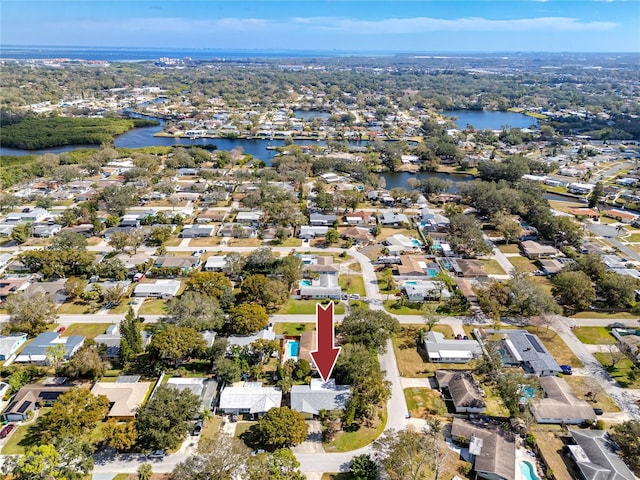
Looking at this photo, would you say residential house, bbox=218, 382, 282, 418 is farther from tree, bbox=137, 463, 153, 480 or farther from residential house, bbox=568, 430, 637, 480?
residential house, bbox=568, 430, 637, 480

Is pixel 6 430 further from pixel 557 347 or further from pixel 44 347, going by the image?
pixel 557 347

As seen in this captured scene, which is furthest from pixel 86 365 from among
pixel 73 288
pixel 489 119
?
pixel 489 119

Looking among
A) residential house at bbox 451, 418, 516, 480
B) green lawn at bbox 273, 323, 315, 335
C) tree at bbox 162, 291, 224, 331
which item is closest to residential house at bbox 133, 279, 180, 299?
tree at bbox 162, 291, 224, 331

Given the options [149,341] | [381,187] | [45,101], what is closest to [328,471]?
[149,341]

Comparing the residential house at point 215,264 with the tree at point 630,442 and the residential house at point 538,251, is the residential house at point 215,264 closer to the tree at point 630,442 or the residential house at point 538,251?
the tree at point 630,442

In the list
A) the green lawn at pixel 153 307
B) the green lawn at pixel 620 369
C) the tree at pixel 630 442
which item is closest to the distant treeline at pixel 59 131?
the green lawn at pixel 153 307

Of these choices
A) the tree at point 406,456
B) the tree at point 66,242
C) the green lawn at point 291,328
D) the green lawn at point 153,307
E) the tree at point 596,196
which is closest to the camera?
the tree at point 406,456
